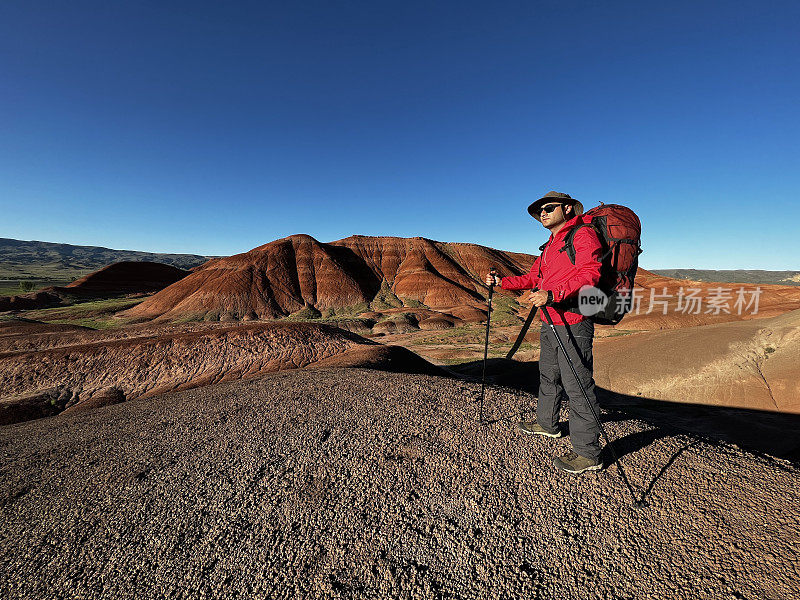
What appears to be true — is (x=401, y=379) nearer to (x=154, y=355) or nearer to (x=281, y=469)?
(x=281, y=469)

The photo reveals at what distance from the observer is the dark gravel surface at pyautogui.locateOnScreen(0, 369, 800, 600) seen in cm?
228

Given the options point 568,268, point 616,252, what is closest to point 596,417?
point 568,268

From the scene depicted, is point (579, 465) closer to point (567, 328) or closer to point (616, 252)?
point (567, 328)

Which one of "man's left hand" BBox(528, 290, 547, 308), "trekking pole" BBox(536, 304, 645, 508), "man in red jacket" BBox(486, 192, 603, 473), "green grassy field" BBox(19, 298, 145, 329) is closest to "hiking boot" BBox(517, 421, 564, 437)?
"man in red jacket" BBox(486, 192, 603, 473)

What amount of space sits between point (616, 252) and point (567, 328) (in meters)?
1.03

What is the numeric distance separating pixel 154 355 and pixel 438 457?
1169cm

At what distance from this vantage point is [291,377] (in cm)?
762

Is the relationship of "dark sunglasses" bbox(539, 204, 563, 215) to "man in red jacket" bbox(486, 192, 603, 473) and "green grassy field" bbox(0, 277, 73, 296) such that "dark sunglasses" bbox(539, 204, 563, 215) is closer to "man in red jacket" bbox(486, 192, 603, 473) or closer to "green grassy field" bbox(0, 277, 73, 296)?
"man in red jacket" bbox(486, 192, 603, 473)

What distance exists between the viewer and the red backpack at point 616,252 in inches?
134

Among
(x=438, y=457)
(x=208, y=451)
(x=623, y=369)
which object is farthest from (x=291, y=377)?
(x=623, y=369)

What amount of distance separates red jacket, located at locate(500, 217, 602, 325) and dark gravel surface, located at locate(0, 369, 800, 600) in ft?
5.93

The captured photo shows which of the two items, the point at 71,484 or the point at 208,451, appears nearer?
the point at 71,484

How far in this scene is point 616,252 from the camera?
343cm

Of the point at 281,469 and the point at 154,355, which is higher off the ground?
the point at 281,469
